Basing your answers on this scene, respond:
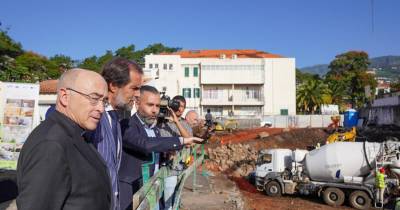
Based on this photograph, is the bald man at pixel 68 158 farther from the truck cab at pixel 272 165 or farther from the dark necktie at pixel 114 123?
the truck cab at pixel 272 165

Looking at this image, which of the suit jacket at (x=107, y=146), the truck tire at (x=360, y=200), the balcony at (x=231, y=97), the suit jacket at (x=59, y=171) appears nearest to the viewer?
the suit jacket at (x=59, y=171)

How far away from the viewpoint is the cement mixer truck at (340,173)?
17.0 metres

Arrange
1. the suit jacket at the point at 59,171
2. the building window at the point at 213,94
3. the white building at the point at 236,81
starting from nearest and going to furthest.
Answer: the suit jacket at the point at 59,171, the white building at the point at 236,81, the building window at the point at 213,94

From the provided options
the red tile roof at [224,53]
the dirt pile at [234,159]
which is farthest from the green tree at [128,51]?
the dirt pile at [234,159]

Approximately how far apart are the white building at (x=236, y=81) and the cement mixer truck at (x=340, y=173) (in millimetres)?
40366

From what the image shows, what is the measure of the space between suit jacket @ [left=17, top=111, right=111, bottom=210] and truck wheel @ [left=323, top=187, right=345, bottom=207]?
16.8 meters

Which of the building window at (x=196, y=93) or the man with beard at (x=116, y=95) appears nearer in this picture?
the man with beard at (x=116, y=95)

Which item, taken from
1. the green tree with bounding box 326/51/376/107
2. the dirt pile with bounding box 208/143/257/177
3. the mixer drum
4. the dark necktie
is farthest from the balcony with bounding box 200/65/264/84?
the dark necktie

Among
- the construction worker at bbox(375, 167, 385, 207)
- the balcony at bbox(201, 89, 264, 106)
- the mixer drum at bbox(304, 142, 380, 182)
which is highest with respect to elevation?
the balcony at bbox(201, 89, 264, 106)

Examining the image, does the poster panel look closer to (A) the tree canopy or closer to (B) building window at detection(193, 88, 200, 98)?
(A) the tree canopy

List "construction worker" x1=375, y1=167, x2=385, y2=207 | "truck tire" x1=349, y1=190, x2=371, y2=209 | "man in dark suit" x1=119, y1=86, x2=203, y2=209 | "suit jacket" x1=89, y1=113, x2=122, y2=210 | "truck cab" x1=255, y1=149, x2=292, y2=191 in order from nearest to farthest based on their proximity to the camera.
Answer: "suit jacket" x1=89, y1=113, x2=122, y2=210 → "man in dark suit" x1=119, y1=86, x2=203, y2=209 → "construction worker" x1=375, y1=167, x2=385, y2=207 → "truck tire" x1=349, y1=190, x2=371, y2=209 → "truck cab" x1=255, y1=149, x2=292, y2=191

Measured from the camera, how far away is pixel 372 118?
49.5 metres

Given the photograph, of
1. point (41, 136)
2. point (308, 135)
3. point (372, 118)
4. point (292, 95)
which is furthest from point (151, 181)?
point (292, 95)

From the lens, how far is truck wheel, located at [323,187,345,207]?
57.8ft
